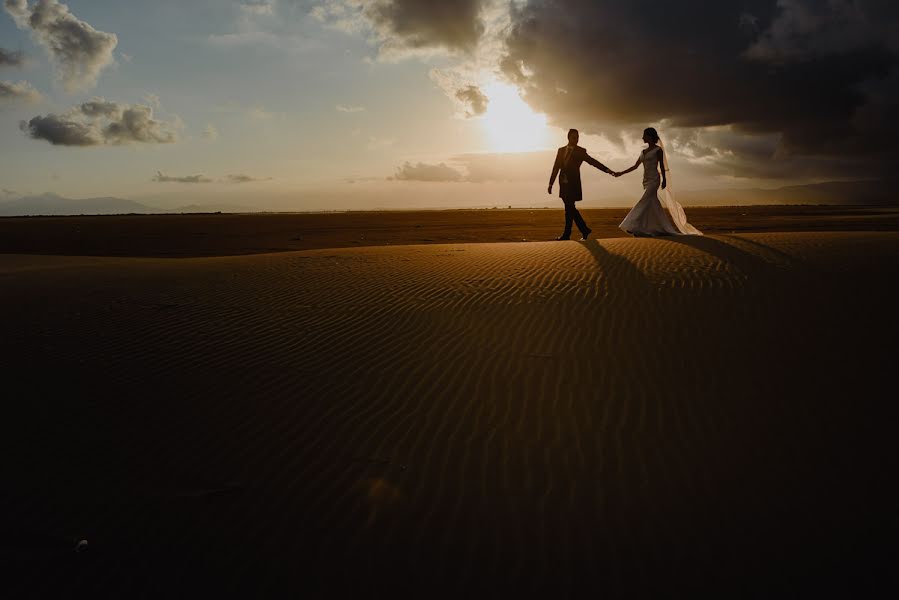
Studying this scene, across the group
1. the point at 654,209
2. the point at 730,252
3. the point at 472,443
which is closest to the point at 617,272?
the point at 730,252

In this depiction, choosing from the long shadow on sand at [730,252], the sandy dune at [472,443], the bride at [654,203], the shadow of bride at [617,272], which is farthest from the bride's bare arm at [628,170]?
the sandy dune at [472,443]

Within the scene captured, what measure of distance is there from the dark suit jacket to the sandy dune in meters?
5.70

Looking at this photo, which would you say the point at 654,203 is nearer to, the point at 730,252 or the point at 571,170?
the point at 571,170

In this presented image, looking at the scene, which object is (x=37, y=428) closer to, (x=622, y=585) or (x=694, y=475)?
(x=622, y=585)

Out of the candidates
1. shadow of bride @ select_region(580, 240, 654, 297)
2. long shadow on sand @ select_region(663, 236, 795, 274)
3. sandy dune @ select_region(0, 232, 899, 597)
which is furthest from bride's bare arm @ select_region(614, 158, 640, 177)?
sandy dune @ select_region(0, 232, 899, 597)

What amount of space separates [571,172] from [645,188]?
5.60ft

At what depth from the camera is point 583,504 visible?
3.68 m

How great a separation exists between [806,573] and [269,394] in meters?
4.23

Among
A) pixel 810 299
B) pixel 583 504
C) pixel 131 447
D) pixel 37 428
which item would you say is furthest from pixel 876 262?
pixel 37 428

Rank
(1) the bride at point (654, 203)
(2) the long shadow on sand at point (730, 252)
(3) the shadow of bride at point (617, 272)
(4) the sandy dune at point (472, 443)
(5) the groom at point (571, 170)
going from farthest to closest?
(5) the groom at point (571, 170) → (1) the bride at point (654, 203) → (2) the long shadow on sand at point (730, 252) → (3) the shadow of bride at point (617, 272) → (4) the sandy dune at point (472, 443)

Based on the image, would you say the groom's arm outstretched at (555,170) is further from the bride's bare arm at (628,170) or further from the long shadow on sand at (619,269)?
the long shadow on sand at (619,269)

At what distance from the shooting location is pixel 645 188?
511 inches

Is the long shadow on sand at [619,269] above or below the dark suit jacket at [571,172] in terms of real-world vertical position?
below

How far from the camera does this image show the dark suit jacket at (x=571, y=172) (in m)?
13.2
